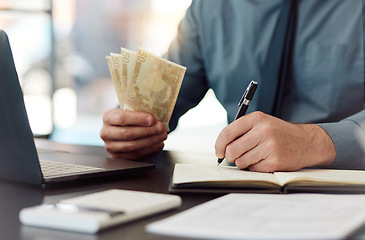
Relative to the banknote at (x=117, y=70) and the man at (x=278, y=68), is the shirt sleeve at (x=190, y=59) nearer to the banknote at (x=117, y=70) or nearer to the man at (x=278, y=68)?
the man at (x=278, y=68)

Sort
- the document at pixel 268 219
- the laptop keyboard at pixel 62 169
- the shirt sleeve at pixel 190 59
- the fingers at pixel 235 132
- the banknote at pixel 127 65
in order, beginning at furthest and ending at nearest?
the shirt sleeve at pixel 190 59
the banknote at pixel 127 65
the fingers at pixel 235 132
the laptop keyboard at pixel 62 169
the document at pixel 268 219

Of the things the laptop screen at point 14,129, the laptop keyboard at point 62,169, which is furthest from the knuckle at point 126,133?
the laptop screen at point 14,129

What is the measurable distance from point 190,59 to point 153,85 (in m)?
0.63

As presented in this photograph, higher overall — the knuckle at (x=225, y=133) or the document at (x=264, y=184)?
the knuckle at (x=225, y=133)

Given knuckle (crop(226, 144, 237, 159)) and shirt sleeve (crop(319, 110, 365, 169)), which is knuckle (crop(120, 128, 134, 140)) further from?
shirt sleeve (crop(319, 110, 365, 169))

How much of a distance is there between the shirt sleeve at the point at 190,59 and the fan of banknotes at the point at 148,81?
512 millimetres

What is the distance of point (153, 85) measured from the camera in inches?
50.2

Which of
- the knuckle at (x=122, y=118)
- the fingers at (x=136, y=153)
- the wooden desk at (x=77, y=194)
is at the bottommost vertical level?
the fingers at (x=136, y=153)

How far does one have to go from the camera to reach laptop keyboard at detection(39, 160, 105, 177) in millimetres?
894

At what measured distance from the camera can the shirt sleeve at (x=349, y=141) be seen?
1.14 m

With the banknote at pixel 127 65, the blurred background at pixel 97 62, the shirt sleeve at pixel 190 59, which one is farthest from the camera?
the blurred background at pixel 97 62

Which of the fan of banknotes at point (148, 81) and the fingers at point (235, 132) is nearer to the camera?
the fingers at point (235, 132)

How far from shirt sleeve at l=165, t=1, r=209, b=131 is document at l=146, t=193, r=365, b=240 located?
45.5 inches

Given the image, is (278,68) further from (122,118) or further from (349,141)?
(122,118)
